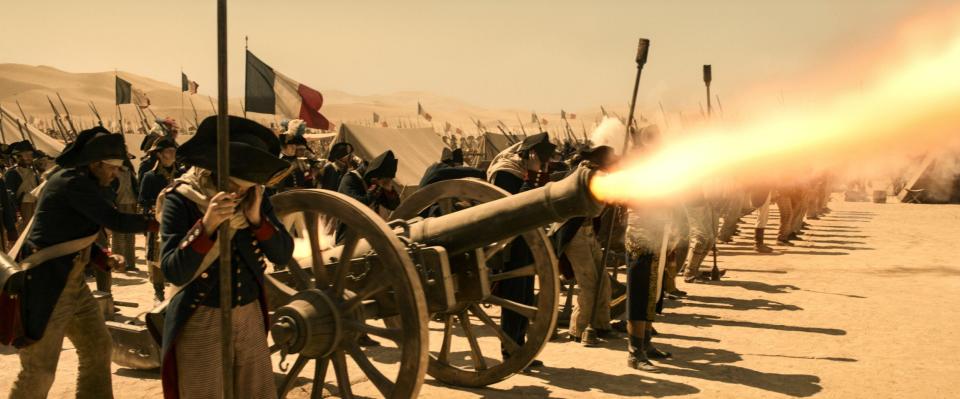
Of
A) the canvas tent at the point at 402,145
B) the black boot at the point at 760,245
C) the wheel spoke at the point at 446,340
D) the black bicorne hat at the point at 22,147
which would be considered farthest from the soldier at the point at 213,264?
the canvas tent at the point at 402,145

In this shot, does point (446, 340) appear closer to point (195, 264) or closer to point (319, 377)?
point (319, 377)

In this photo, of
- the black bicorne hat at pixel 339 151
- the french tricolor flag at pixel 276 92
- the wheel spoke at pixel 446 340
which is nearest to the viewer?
the wheel spoke at pixel 446 340

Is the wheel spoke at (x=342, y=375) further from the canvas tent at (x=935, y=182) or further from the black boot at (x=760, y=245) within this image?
the canvas tent at (x=935, y=182)

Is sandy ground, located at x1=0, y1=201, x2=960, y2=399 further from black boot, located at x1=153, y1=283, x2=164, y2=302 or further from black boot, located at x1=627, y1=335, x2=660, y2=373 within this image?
Result: black boot, located at x1=153, y1=283, x2=164, y2=302

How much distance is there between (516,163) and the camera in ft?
23.9

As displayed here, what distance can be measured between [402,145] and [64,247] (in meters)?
17.4

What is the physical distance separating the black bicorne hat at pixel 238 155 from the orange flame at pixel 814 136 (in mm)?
1764

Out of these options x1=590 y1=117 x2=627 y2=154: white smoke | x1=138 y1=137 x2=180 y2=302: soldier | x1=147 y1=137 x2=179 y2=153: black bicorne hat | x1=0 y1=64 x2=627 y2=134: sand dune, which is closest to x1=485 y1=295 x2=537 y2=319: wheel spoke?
x1=590 y1=117 x2=627 y2=154: white smoke

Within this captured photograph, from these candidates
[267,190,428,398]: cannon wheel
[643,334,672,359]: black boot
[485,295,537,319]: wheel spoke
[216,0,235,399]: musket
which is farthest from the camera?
[643,334,672,359]: black boot

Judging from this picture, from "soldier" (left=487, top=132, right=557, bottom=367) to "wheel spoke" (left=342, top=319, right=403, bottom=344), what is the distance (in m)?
1.86

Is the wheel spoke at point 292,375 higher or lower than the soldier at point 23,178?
lower

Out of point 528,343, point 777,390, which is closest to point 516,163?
point 528,343

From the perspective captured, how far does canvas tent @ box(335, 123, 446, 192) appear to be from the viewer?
773 inches

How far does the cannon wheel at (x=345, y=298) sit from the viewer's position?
4.48m
